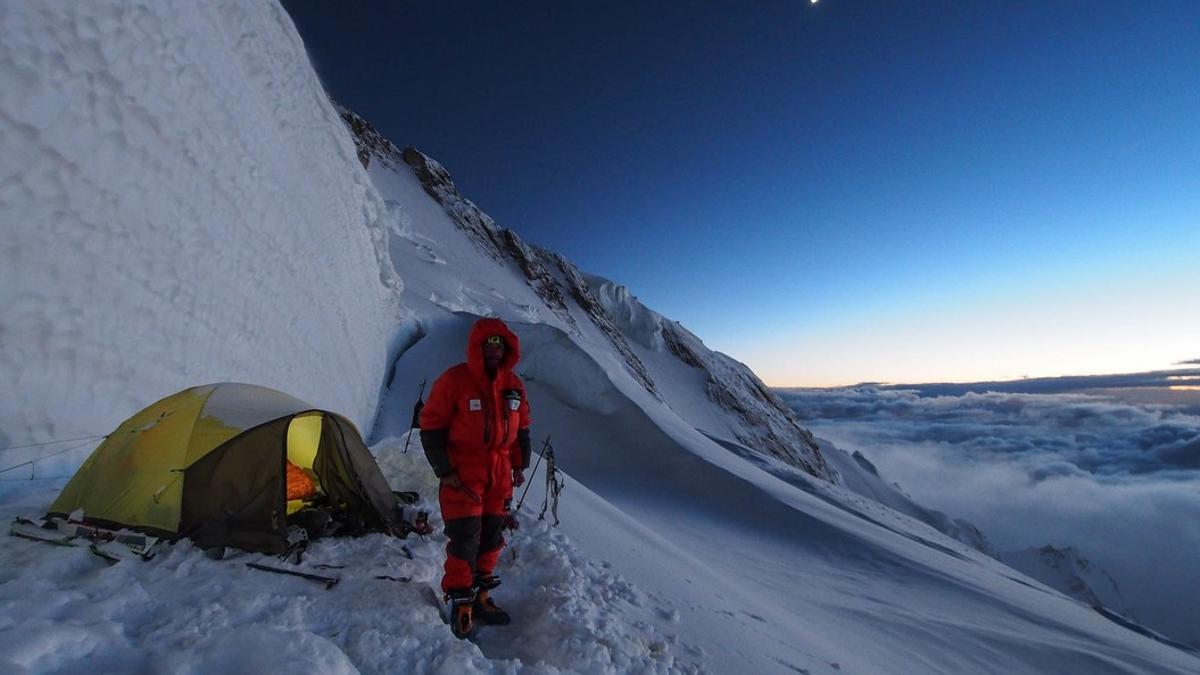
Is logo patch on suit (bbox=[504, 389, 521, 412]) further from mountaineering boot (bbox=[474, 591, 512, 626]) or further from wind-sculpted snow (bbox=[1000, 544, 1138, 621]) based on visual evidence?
wind-sculpted snow (bbox=[1000, 544, 1138, 621])

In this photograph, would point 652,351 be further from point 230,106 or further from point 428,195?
point 230,106

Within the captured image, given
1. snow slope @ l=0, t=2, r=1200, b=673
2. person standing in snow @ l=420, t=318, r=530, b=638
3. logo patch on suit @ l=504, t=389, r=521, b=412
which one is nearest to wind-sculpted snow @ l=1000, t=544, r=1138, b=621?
snow slope @ l=0, t=2, r=1200, b=673

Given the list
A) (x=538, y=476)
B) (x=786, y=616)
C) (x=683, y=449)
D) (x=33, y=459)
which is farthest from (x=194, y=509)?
(x=683, y=449)

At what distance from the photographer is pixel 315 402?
26.3 feet

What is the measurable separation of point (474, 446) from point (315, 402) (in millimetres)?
6188

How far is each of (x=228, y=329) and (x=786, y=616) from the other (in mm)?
6929

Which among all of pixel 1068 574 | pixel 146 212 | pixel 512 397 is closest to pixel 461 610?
pixel 512 397

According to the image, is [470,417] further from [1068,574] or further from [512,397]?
[1068,574]

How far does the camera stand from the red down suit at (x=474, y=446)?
→ 3.00 meters

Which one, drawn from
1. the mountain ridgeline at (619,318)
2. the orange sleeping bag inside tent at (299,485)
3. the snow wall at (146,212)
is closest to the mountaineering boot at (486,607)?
the orange sleeping bag inside tent at (299,485)

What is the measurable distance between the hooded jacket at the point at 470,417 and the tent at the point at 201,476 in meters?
1.18

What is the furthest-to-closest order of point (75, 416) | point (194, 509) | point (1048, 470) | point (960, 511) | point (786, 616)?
point (1048, 470) → point (960, 511) → point (786, 616) → point (75, 416) → point (194, 509)

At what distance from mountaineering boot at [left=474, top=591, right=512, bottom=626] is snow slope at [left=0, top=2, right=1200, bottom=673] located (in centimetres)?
12

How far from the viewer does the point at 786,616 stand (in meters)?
5.14
